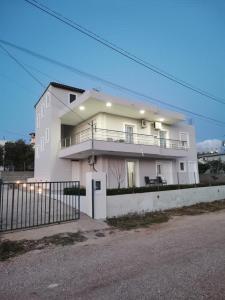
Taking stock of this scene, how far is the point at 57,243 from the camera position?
21.2 ft

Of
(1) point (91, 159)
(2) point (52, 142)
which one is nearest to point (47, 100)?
(2) point (52, 142)

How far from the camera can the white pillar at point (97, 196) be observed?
9422mm

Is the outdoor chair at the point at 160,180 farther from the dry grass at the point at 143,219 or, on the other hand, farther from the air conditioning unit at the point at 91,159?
the dry grass at the point at 143,219

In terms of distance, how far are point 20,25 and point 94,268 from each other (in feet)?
48.0

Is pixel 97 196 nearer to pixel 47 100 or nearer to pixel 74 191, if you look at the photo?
pixel 74 191

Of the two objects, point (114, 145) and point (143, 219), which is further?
point (114, 145)

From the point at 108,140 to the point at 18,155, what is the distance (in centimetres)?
2634

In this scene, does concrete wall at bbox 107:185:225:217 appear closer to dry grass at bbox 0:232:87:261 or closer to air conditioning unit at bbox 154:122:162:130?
dry grass at bbox 0:232:87:261

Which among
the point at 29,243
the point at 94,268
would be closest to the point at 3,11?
the point at 29,243

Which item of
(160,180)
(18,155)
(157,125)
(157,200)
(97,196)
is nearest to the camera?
(97,196)

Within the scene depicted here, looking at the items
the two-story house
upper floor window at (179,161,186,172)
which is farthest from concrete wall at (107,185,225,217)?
upper floor window at (179,161,186,172)

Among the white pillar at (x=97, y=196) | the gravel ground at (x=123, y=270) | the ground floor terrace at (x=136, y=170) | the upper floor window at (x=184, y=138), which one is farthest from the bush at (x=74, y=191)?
the upper floor window at (x=184, y=138)

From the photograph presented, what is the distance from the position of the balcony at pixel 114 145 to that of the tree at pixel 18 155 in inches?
759

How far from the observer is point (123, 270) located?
443 centimetres
